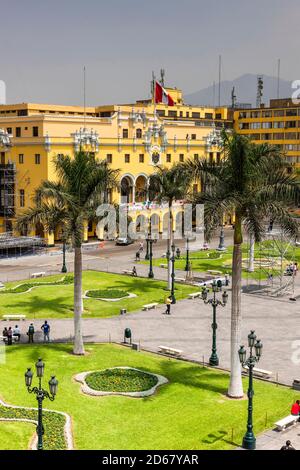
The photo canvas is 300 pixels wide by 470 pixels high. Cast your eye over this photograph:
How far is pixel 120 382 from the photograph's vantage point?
2916 cm

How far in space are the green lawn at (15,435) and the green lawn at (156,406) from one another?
0.11 metres

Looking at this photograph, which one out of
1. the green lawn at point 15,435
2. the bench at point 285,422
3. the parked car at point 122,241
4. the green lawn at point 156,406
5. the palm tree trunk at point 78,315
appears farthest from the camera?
the parked car at point 122,241

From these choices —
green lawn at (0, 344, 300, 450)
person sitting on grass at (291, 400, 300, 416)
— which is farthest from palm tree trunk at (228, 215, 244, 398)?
person sitting on grass at (291, 400, 300, 416)

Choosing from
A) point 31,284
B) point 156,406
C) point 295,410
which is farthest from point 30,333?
point 295,410

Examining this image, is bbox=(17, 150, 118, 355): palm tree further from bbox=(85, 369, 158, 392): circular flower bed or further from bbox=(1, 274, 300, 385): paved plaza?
bbox=(1, 274, 300, 385): paved plaza

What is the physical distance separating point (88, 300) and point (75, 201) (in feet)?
51.7

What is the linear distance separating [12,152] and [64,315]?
3969cm

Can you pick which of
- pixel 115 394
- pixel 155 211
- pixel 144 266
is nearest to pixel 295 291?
pixel 144 266

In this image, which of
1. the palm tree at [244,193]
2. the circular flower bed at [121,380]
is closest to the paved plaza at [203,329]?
the circular flower bed at [121,380]

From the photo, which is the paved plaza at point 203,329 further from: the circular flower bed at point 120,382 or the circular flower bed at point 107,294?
the circular flower bed at point 120,382

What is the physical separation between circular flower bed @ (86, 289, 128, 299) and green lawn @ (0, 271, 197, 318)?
3.00ft

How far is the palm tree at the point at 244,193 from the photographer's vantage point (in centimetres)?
2584

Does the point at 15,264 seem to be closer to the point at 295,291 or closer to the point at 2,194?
the point at 2,194

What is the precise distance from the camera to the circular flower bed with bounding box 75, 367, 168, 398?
28.0 meters
